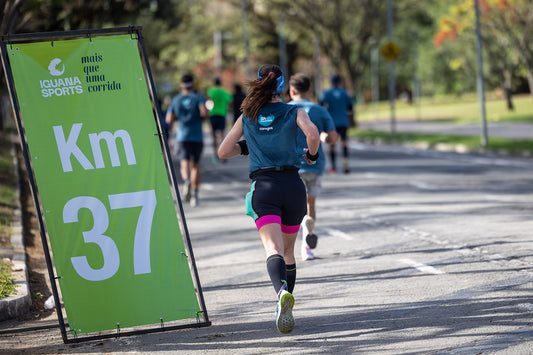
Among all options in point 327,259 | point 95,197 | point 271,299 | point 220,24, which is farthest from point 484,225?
point 220,24

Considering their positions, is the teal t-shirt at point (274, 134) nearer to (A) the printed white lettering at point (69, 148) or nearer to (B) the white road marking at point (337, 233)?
(A) the printed white lettering at point (69, 148)

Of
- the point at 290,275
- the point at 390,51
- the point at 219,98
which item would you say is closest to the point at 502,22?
the point at 390,51

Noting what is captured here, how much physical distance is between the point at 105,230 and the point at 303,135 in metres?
2.77

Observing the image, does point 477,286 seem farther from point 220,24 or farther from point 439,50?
point 439,50

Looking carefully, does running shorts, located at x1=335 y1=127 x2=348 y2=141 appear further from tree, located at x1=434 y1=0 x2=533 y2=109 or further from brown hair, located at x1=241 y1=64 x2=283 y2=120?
tree, located at x1=434 y1=0 x2=533 y2=109

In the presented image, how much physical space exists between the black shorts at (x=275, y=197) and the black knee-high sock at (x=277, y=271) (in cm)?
25

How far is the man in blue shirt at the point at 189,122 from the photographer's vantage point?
44.5 ft

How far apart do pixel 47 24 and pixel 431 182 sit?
1467 centimetres

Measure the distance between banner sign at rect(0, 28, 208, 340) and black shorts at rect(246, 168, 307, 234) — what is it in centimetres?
62

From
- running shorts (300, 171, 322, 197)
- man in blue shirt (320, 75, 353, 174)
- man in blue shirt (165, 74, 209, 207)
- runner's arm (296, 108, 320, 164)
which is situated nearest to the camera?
runner's arm (296, 108, 320, 164)

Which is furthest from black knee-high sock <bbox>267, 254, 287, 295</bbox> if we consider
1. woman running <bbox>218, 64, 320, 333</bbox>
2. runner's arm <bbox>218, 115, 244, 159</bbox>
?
runner's arm <bbox>218, 115, 244, 159</bbox>

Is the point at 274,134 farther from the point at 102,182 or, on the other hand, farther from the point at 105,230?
the point at 105,230

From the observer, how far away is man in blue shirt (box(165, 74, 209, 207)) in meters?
13.6

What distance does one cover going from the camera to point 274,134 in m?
5.70
